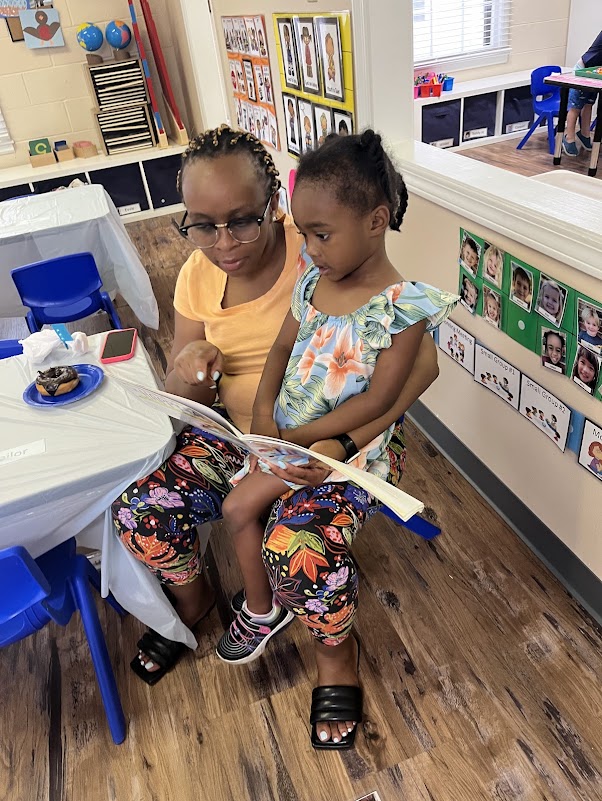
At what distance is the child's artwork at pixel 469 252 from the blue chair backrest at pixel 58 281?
161 cm

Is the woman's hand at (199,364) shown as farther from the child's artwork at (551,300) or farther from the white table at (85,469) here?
the child's artwork at (551,300)

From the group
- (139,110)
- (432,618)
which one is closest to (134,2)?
(139,110)

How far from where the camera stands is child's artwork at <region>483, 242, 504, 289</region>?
1431 mm

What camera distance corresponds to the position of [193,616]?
4.92 ft

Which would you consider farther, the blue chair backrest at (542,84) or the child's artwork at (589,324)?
the blue chair backrest at (542,84)

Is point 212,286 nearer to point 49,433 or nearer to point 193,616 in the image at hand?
point 49,433

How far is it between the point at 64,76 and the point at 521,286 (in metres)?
4.30

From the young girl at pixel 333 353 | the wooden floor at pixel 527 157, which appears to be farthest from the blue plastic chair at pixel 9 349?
the wooden floor at pixel 527 157

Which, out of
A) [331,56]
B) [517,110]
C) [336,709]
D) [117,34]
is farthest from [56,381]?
[517,110]

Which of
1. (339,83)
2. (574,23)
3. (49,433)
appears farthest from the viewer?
(574,23)

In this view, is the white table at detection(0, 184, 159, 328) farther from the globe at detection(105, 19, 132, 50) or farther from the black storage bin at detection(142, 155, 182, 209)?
the globe at detection(105, 19, 132, 50)

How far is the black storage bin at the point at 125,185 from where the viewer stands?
4.44m

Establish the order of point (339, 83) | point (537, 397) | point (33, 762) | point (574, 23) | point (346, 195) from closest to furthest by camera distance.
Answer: point (346, 195)
point (33, 762)
point (537, 397)
point (339, 83)
point (574, 23)

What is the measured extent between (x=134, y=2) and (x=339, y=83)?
3390 millimetres
